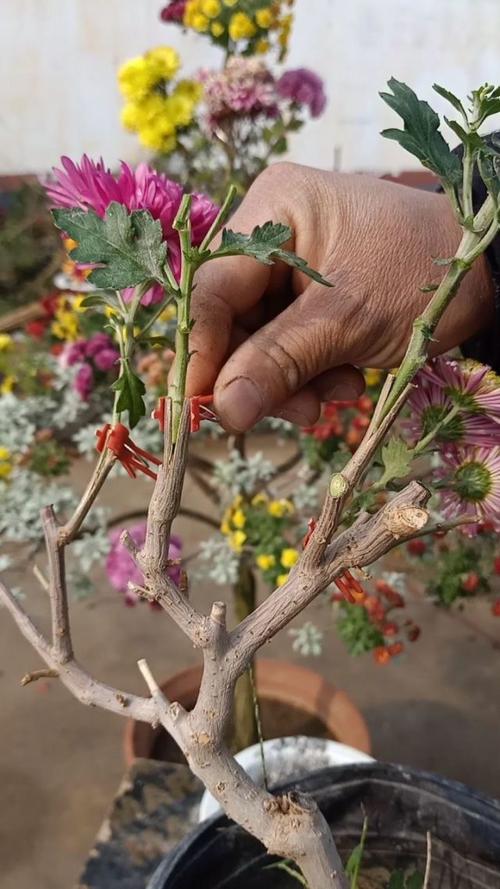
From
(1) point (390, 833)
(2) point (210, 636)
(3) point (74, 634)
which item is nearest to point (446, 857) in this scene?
(1) point (390, 833)

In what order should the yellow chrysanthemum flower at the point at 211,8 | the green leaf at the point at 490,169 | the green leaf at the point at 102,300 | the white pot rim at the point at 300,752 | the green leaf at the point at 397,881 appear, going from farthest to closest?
the yellow chrysanthemum flower at the point at 211,8, the white pot rim at the point at 300,752, the green leaf at the point at 397,881, the green leaf at the point at 102,300, the green leaf at the point at 490,169

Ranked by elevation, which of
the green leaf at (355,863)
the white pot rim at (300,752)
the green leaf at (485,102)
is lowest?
the white pot rim at (300,752)

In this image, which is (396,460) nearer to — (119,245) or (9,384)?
(119,245)

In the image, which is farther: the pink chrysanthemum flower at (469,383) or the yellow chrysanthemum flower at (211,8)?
the yellow chrysanthemum flower at (211,8)

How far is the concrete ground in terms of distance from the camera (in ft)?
4.17

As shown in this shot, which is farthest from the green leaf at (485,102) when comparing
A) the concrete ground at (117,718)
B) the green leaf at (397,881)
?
the concrete ground at (117,718)

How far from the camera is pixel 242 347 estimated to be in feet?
1.72

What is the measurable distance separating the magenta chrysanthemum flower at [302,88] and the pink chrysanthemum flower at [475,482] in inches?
31.7

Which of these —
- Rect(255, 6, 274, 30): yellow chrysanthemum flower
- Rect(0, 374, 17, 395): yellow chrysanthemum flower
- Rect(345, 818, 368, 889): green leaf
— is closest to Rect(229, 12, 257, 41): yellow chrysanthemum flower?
Rect(255, 6, 274, 30): yellow chrysanthemum flower

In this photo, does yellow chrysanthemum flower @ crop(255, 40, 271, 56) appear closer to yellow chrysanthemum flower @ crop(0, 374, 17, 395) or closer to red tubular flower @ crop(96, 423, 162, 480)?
yellow chrysanthemum flower @ crop(0, 374, 17, 395)

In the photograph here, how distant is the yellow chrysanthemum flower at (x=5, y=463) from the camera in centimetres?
101

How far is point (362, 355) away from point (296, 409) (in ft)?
0.25

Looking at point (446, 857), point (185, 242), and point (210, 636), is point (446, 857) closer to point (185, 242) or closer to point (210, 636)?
point (210, 636)

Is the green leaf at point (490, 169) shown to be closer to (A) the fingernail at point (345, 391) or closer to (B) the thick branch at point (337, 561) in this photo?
(B) the thick branch at point (337, 561)
